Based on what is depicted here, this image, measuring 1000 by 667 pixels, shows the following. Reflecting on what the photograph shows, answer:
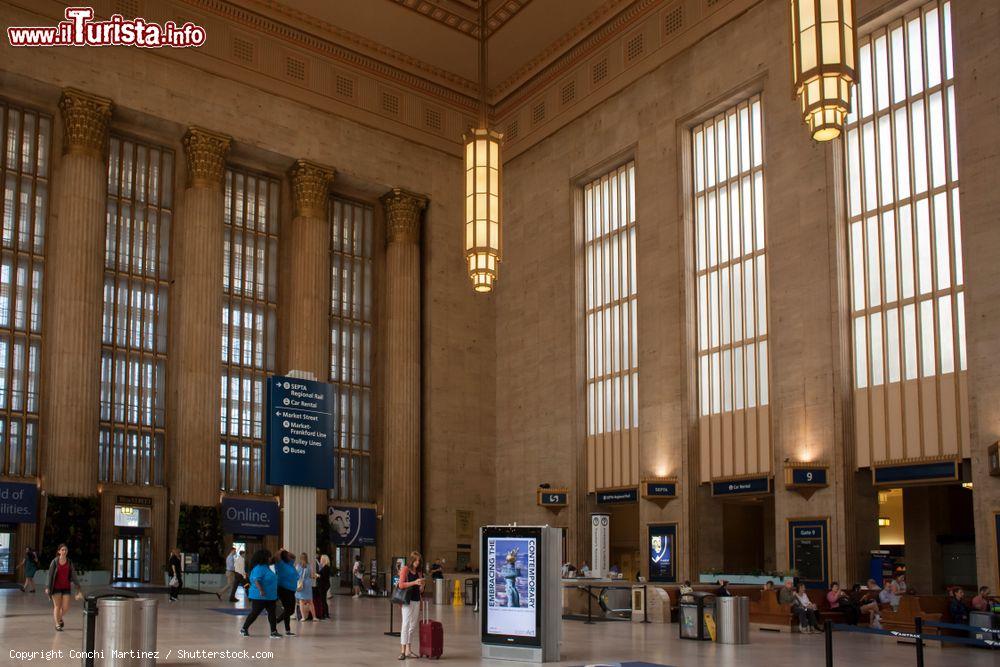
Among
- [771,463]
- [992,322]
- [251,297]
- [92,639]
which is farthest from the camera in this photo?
[251,297]

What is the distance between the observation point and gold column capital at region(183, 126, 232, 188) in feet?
99.6

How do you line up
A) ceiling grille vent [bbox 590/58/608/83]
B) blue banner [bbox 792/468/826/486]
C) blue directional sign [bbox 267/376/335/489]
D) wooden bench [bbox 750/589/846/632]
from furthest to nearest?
1. ceiling grille vent [bbox 590/58/608/83]
2. blue banner [bbox 792/468/826/486]
3. wooden bench [bbox 750/589/846/632]
4. blue directional sign [bbox 267/376/335/489]

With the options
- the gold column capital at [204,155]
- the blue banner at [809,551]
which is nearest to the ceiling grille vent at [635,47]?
the gold column capital at [204,155]

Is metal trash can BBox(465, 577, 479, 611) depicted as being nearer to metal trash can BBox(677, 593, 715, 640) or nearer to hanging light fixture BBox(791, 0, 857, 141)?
metal trash can BBox(677, 593, 715, 640)

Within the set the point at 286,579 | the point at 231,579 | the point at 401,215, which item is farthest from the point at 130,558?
the point at 286,579

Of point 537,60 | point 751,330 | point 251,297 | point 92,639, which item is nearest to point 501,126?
point 537,60

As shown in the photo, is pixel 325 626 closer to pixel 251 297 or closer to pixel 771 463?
pixel 771 463

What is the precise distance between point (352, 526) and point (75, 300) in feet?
34.7

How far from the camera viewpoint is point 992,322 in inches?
792

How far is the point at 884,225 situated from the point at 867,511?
20.3 ft

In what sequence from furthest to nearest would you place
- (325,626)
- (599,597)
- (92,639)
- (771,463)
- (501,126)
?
(501,126) → (771,463) → (599,597) → (325,626) → (92,639)

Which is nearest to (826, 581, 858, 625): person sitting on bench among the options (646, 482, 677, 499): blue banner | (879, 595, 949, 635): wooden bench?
(879, 595, 949, 635): wooden bench

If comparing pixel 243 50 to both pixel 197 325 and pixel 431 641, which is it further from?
pixel 431 641

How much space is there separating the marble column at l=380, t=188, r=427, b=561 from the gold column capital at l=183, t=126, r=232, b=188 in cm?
610
